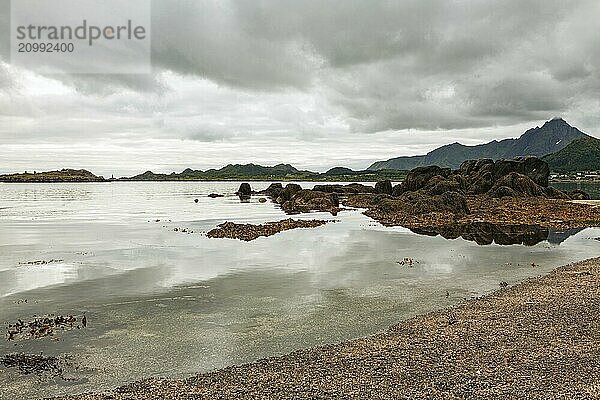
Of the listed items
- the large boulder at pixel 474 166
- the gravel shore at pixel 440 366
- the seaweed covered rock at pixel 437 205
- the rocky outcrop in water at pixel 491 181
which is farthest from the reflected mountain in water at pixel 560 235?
the large boulder at pixel 474 166

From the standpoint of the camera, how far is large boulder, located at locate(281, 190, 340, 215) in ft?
262

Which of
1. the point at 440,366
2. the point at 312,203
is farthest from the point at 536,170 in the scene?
the point at 440,366

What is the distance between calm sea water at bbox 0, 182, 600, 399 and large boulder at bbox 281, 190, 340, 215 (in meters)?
33.8

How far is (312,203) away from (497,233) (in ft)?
133

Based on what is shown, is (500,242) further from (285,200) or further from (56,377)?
(285,200)

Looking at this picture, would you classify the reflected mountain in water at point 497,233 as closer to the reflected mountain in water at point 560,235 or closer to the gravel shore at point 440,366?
the reflected mountain in water at point 560,235

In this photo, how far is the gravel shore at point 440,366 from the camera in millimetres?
12141

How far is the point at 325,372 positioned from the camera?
13.4 meters

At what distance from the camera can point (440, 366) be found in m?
13.7

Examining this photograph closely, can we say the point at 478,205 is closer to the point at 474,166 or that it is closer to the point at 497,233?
the point at 497,233

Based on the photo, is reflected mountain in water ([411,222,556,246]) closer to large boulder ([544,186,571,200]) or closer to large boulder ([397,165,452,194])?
large boulder ([397,165,452,194])

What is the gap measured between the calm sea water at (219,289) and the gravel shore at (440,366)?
1.28 m

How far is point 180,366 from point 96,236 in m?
35.3

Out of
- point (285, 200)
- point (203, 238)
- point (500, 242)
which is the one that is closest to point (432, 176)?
point (285, 200)
